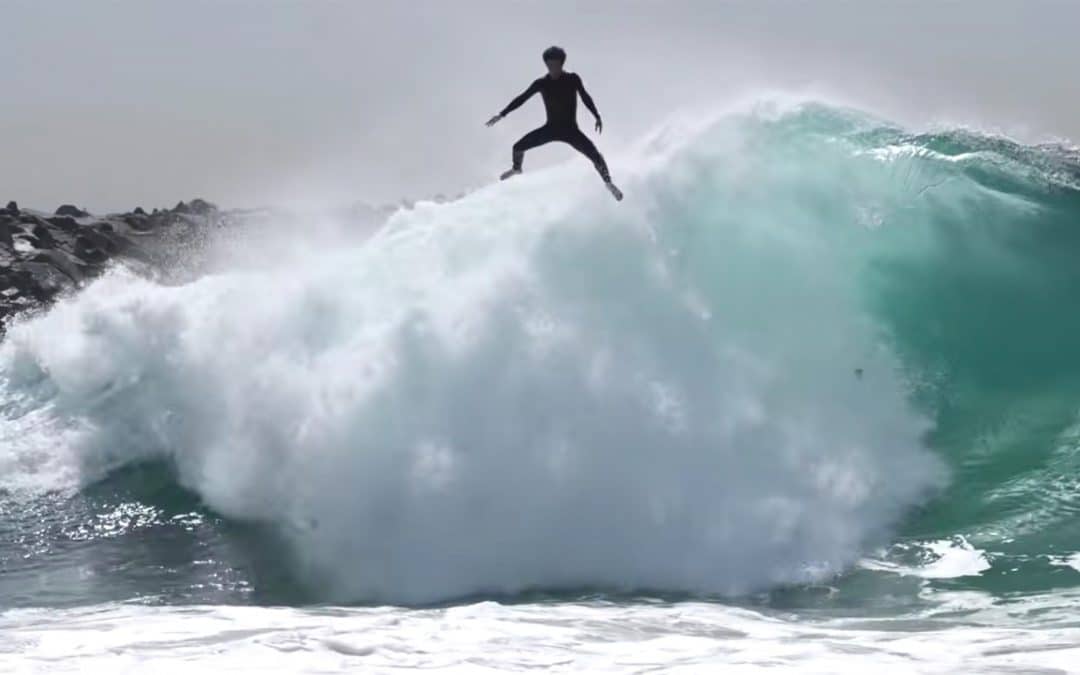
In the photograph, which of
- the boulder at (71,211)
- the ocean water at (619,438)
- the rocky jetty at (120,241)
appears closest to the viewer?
the ocean water at (619,438)

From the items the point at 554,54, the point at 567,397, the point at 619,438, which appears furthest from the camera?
the point at 567,397

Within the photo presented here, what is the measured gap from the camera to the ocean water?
871 centimetres

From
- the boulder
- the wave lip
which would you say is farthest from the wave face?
the boulder

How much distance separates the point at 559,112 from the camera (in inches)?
389

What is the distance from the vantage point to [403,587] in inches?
389

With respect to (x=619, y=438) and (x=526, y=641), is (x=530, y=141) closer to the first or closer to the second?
(x=619, y=438)

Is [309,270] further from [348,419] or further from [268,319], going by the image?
[348,419]

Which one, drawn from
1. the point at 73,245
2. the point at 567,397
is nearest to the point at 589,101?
the point at 567,397

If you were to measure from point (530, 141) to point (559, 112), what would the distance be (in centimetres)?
38

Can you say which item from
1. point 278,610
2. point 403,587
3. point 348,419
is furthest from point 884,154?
point 278,610

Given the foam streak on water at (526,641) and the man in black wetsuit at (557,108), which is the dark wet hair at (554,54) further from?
the foam streak on water at (526,641)

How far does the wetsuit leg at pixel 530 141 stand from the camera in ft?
33.1

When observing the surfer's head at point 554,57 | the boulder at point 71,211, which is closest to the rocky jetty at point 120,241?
the boulder at point 71,211

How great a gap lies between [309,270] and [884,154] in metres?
6.38
